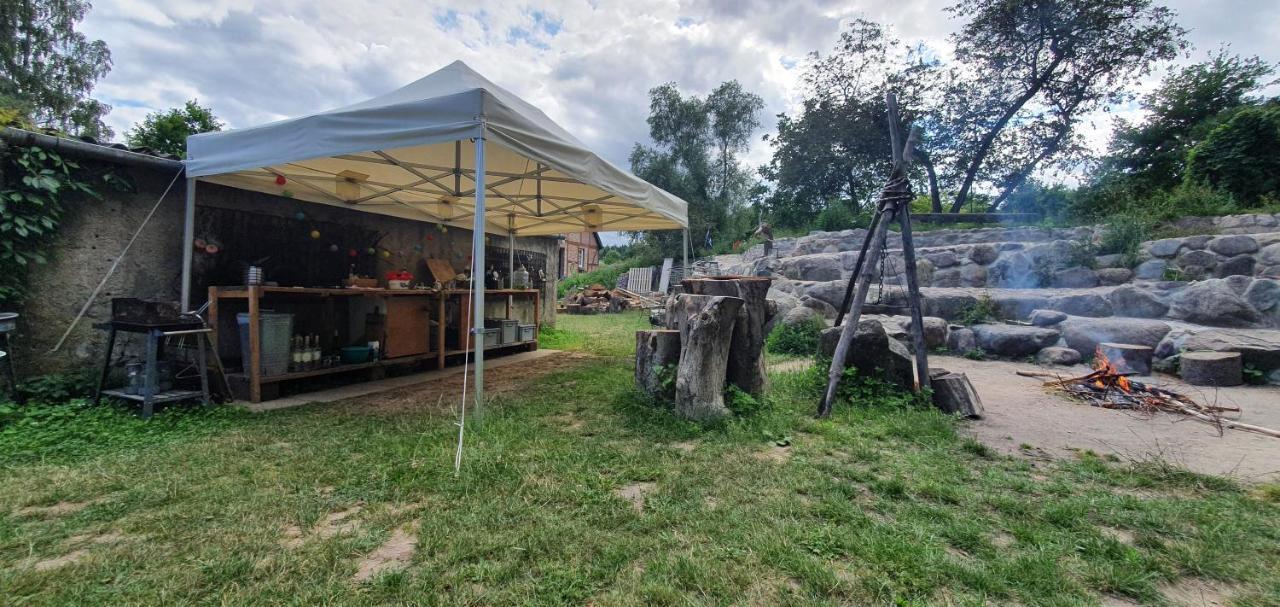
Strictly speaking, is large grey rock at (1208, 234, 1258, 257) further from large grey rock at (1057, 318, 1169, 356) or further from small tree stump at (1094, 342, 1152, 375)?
small tree stump at (1094, 342, 1152, 375)

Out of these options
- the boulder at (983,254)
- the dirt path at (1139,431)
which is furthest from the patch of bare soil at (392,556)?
the boulder at (983,254)

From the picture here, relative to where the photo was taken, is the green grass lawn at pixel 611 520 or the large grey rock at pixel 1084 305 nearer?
the green grass lawn at pixel 611 520

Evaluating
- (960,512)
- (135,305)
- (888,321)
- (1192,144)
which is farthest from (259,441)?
(1192,144)

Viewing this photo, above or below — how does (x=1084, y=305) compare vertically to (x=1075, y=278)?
below

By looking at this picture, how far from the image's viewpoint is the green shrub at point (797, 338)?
623cm

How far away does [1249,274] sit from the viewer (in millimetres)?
5234

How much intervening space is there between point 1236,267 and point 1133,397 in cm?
378

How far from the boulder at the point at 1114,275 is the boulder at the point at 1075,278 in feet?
0.23

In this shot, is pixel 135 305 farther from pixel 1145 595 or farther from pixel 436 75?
pixel 1145 595

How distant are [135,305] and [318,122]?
1729mm

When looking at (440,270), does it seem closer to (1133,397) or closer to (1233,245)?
(1133,397)

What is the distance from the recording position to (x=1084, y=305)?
18.6 feet

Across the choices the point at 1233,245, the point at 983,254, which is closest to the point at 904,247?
the point at 983,254

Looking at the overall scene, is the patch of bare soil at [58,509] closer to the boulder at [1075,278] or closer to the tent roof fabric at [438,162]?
the tent roof fabric at [438,162]
